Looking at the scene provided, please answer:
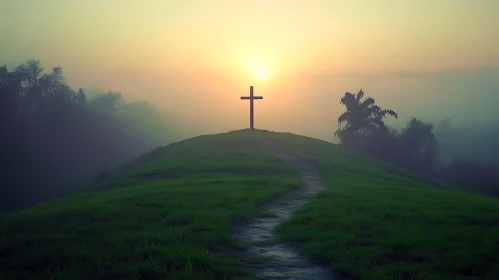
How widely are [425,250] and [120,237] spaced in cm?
775

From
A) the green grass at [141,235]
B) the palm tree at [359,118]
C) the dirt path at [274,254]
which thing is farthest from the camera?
the palm tree at [359,118]

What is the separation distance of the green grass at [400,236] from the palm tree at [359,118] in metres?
68.6

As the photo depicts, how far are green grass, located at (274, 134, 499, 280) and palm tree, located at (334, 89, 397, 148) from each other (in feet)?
225

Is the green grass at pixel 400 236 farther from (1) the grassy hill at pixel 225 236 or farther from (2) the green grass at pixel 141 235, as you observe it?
(2) the green grass at pixel 141 235

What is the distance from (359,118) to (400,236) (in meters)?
77.5

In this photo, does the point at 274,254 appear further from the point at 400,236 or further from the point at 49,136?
the point at 49,136

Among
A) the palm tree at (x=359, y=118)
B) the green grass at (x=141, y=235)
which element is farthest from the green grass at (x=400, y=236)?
the palm tree at (x=359, y=118)

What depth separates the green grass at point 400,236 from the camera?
8859 mm

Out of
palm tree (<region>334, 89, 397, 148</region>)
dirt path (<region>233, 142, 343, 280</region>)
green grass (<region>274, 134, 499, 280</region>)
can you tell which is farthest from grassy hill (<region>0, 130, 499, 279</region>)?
palm tree (<region>334, 89, 397, 148</region>)

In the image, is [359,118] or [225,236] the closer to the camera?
[225,236]

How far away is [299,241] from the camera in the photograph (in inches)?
454

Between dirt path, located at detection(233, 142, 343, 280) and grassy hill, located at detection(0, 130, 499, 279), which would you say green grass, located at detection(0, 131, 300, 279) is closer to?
grassy hill, located at detection(0, 130, 499, 279)

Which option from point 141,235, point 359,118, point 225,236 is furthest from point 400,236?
point 359,118

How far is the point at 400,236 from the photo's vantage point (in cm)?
1122
